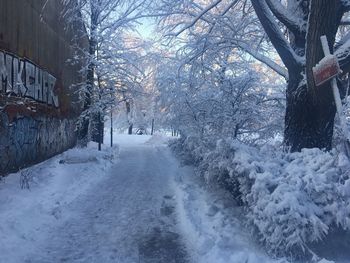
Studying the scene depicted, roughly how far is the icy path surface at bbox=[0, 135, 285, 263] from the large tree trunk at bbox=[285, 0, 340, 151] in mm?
1914

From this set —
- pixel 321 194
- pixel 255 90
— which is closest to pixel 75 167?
pixel 255 90

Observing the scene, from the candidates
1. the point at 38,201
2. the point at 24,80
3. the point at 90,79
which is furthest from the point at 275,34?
the point at 90,79

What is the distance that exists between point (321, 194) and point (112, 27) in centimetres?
1596

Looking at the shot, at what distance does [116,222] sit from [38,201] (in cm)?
167

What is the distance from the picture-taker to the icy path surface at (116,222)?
19.2 feet

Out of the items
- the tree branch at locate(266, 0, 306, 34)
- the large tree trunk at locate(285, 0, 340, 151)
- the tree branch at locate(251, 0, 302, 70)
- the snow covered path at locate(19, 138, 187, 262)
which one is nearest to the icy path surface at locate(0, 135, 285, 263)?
the snow covered path at locate(19, 138, 187, 262)

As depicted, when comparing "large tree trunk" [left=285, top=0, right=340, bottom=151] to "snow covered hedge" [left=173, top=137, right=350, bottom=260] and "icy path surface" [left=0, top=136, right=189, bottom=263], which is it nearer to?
"snow covered hedge" [left=173, top=137, right=350, bottom=260]

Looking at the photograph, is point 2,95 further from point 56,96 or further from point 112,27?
point 112,27

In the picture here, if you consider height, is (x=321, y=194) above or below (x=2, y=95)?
below

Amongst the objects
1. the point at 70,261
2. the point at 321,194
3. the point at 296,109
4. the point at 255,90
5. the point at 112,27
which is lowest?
the point at 70,261

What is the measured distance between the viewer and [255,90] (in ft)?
52.0

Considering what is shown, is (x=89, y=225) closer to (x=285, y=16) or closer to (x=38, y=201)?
(x=38, y=201)

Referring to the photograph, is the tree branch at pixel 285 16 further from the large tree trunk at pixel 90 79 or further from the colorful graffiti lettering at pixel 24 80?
the large tree trunk at pixel 90 79

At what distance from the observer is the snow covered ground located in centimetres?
587
